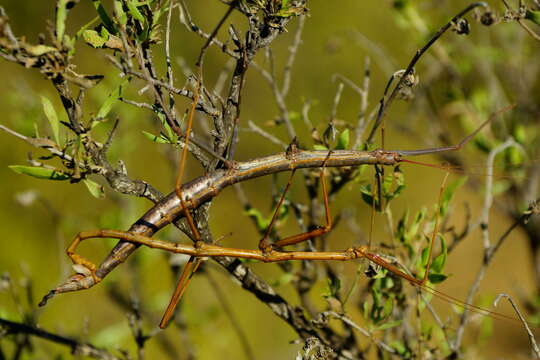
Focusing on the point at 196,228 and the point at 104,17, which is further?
the point at 196,228

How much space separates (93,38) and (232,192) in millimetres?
3702

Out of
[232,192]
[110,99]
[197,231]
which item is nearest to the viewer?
[110,99]

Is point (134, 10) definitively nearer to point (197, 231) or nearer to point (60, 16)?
point (60, 16)

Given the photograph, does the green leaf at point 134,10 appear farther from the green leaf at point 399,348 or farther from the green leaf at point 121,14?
the green leaf at point 399,348

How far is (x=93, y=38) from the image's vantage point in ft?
4.13

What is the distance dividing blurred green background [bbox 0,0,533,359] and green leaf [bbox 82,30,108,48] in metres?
1.48

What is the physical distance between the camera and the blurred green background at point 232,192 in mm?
3486

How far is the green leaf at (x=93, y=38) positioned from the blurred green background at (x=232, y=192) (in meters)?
1.48

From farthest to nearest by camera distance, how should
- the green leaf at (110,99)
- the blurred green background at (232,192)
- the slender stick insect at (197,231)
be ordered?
1. the blurred green background at (232,192)
2. the slender stick insect at (197,231)
3. the green leaf at (110,99)

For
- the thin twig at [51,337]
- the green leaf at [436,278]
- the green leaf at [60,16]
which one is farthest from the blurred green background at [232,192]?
the green leaf at [60,16]

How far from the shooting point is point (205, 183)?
4.86 feet

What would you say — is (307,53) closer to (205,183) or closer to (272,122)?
(272,122)

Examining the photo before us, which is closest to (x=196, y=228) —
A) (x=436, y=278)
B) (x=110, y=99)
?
(x=110, y=99)

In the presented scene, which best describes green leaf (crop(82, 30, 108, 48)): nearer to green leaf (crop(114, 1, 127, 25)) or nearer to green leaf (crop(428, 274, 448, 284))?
green leaf (crop(114, 1, 127, 25))
